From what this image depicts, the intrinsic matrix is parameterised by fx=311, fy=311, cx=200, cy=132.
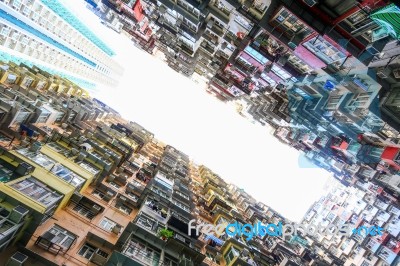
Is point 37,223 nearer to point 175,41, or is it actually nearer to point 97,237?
point 97,237

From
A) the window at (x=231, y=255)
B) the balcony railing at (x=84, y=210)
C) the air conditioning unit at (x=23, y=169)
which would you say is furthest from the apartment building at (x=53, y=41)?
the window at (x=231, y=255)

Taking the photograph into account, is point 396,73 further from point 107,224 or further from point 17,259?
point 17,259

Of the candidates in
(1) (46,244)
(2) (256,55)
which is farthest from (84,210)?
(2) (256,55)

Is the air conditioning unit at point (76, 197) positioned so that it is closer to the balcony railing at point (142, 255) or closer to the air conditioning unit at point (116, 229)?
the air conditioning unit at point (116, 229)

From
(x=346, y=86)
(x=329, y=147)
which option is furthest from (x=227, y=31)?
(x=329, y=147)

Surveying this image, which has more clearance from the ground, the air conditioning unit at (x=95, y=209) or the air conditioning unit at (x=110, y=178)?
the air conditioning unit at (x=95, y=209)

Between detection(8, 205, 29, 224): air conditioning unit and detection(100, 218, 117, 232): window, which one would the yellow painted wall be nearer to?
detection(8, 205, 29, 224): air conditioning unit
